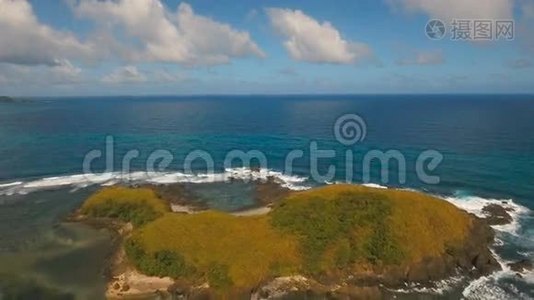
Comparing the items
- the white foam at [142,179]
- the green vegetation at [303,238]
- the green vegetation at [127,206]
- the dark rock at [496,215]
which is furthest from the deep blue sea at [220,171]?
the green vegetation at [303,238]

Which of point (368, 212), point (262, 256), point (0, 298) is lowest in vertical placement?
point (0, 298)

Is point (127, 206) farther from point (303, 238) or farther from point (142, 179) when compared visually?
point (303, 238)

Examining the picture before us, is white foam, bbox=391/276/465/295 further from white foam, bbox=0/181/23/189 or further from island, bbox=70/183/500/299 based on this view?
white foam, bbox=0/181/23/189

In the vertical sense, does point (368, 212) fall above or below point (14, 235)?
above

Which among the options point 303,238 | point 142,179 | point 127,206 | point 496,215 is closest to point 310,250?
point 303,238

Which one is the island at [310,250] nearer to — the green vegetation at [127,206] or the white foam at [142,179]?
the green vegetation at [127,206]

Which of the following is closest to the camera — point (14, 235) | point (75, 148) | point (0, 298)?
point (0, 298)

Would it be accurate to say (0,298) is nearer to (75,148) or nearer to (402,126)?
(75,148)

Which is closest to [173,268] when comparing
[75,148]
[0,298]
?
[0,298]
